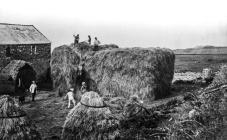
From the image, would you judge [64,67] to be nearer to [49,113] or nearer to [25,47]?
[49,113]

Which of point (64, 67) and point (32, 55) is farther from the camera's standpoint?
point (32, 55)

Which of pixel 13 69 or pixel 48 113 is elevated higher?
pixel 13 69

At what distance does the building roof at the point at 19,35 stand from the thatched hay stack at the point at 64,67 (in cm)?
1041

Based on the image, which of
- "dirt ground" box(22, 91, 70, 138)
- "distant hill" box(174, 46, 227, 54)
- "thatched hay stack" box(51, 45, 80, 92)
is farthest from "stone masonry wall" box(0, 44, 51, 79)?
"distant hill" box(174, 46, 227, 54)

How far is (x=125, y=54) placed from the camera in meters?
20.8

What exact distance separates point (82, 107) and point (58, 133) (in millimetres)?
3691

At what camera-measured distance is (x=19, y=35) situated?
35375mm

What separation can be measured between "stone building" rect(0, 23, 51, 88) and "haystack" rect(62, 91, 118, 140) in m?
22.9

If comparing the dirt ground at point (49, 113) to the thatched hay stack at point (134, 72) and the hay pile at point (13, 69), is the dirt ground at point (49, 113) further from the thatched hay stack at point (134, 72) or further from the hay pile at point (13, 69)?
the hay pile at point (13, 69)

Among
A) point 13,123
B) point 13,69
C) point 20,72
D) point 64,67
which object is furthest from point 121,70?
point 20,72

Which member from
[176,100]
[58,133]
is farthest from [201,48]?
[58,133]

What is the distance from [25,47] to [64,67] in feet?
42.3

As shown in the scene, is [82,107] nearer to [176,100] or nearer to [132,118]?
[132,118]

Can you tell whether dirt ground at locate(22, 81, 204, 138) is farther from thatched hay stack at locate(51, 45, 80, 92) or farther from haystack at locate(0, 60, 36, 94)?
haystack at locate(0, 60, 36, 94)
